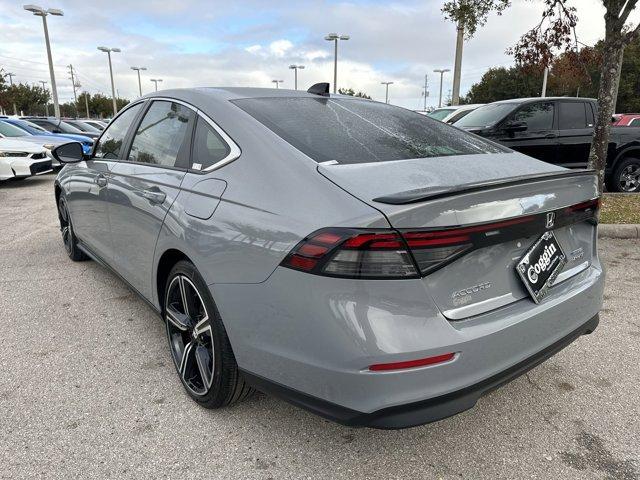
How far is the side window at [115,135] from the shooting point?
11.8ft

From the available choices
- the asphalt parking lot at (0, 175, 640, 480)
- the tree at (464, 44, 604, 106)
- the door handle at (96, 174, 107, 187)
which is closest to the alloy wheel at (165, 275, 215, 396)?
the asphalt parking lot at (0, 175, 640, 480)

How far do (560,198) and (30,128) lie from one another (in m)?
15.8

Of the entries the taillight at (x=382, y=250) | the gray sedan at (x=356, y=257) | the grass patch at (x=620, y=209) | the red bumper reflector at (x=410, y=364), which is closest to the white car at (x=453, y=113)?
the grass patch at (x=620, y=209)

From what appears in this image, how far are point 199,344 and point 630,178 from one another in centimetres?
875

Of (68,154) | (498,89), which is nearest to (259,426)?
(68,154)

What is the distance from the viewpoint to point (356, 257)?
5.52 ft

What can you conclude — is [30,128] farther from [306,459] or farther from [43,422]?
[306,459]


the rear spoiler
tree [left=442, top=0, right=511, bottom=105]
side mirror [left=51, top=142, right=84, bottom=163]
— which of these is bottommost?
side mirror [left=51, top=142, right=84, bottom=163]

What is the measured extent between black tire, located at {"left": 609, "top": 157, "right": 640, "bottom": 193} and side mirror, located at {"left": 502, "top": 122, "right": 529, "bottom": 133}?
1999 mm

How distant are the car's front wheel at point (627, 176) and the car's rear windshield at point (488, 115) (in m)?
2.21

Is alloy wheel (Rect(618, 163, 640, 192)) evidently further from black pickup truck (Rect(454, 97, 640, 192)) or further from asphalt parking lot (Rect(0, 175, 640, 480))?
asphalt parking lot (Rect(0, 175, 640, 480))

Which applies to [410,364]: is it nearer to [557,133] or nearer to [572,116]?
[557,133]

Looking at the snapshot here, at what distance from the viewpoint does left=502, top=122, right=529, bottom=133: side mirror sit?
313 inches

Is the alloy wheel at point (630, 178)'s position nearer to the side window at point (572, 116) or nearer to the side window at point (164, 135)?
the side window at point (572, 116)
